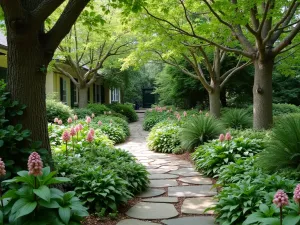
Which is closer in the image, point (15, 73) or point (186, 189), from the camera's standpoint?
Result: point (15, 73)

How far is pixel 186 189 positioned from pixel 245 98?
14613mm

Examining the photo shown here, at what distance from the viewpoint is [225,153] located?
5703 mm

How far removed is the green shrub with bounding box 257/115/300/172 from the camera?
4266mm

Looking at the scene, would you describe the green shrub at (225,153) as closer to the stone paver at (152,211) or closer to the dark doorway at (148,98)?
the stone paver at (152,211)

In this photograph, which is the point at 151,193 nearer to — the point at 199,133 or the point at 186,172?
the point at 186,172

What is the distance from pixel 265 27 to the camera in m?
8.66

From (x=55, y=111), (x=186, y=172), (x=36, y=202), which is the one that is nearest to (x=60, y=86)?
(x=55, y=111)

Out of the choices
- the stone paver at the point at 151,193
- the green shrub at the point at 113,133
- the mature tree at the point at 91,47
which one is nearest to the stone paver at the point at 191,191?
the stone paver at the point at 151,193

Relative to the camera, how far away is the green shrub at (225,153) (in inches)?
223

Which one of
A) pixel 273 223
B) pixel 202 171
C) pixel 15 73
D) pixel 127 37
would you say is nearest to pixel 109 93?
pixel 127 37

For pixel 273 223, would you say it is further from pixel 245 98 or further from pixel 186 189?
pixel 245 98

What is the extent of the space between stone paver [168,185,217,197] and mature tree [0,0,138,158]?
2.09 metres

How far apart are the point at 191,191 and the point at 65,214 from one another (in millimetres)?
2784

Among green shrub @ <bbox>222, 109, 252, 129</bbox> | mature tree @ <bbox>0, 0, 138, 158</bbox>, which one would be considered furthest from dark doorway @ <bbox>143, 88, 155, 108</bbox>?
mature tree @ <bbox>0, 0, 138, 158</bbox>
